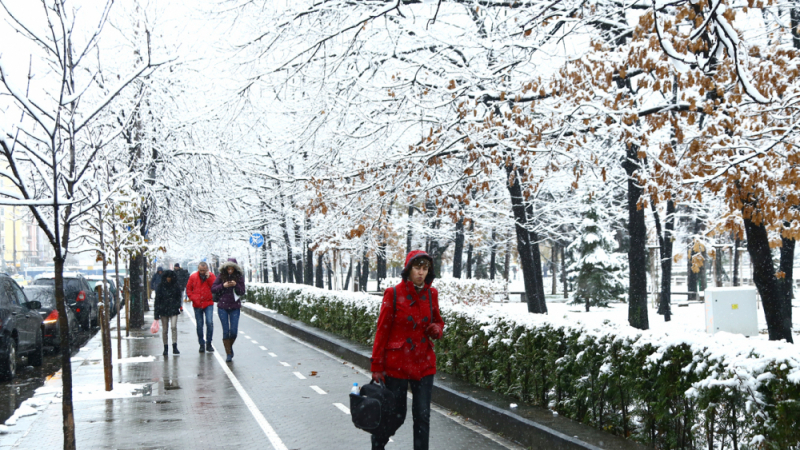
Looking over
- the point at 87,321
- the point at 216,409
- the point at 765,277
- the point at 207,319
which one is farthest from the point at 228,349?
the point at 87,321

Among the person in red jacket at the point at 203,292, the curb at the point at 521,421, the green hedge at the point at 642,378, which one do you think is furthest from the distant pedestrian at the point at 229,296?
the curb at the point at 521,421

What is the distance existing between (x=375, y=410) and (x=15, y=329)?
961 centimetres

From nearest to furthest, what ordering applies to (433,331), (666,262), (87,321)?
1. (433,331)
2. (87,321)
3. (666,262)

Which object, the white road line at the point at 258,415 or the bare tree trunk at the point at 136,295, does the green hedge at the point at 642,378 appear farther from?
the bare tree trunk at the point at 136,295

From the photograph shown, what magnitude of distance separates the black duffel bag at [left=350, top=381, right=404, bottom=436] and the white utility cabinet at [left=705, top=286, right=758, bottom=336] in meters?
15.7

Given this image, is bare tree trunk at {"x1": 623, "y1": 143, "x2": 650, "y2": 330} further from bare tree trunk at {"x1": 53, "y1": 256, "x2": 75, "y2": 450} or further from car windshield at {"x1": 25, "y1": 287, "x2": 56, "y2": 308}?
car windshield at {"x1": 25, "y1": 287, "x2": 56, "y2": 308}

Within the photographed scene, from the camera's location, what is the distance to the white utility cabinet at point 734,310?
64.0ft

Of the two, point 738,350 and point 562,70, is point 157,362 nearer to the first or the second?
point 562,70

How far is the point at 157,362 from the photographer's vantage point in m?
14.5

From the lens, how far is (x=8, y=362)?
12359mm

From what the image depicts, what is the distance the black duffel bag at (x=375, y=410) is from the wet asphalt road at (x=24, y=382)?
5.46 meters

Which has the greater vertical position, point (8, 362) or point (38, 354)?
point (8, 362)

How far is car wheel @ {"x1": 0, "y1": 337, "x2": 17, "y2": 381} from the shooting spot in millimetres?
12242

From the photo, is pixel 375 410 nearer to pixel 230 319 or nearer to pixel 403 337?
pixel 403 337
